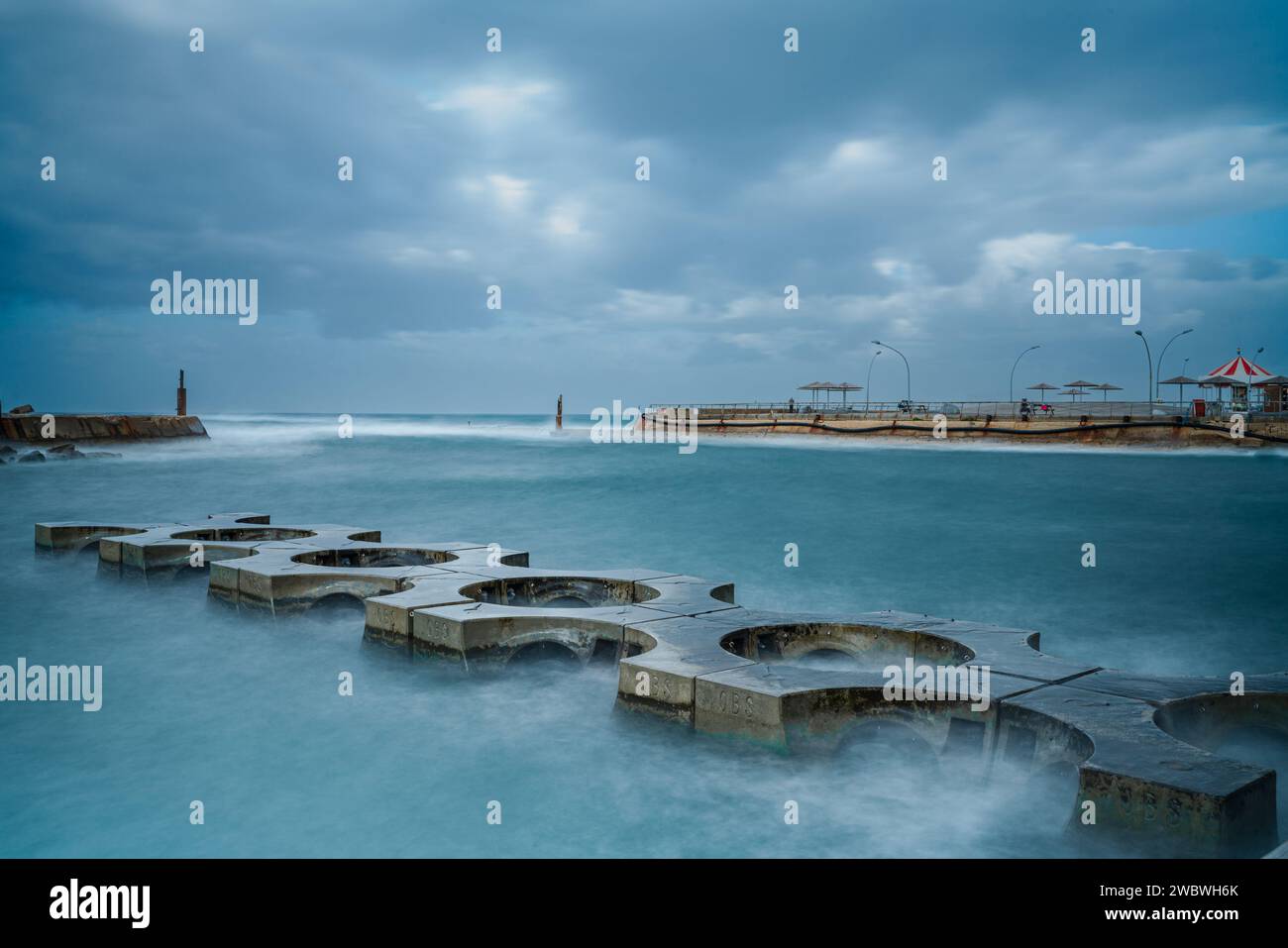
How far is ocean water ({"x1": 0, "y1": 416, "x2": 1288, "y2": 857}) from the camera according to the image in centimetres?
510

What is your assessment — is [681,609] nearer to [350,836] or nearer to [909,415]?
[350,836]

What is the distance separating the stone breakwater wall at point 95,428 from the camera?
4325 centimetres

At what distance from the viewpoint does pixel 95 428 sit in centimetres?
4825

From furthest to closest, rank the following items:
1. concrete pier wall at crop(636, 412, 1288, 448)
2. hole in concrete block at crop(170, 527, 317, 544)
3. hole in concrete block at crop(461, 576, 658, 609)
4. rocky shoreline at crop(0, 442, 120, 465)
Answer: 1. concrete pier wall at crop(636, 412, 1288, 448)
2. rocky shoreline at crop(0, 442, 120, 465)
3. hole in concrete block at crop(170, 527, 317, 544)
4. hole in concrete block at crop(461, 576, 658, 609)

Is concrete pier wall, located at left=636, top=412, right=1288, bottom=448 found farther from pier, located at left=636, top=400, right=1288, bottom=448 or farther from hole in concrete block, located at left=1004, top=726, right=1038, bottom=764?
hole in concrete block, located at left=1004, top=726, right=1038, bottom=764

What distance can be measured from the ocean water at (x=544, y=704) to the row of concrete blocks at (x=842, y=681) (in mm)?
253

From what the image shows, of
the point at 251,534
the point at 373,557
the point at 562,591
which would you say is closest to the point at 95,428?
the point at 251,534

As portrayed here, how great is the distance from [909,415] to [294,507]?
4838cm

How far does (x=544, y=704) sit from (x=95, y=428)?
50.9 metres

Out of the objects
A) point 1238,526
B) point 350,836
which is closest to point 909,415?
point 1238,526

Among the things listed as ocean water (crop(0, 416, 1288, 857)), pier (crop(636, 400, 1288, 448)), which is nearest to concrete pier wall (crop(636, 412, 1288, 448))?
pier (crop(636, 400, 1288, 448))

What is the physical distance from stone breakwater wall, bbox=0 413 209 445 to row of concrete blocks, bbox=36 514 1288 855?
41.5 metres

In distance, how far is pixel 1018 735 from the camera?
5531 millimetres

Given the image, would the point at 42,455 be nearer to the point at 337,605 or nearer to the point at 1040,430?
the point at 337,605
